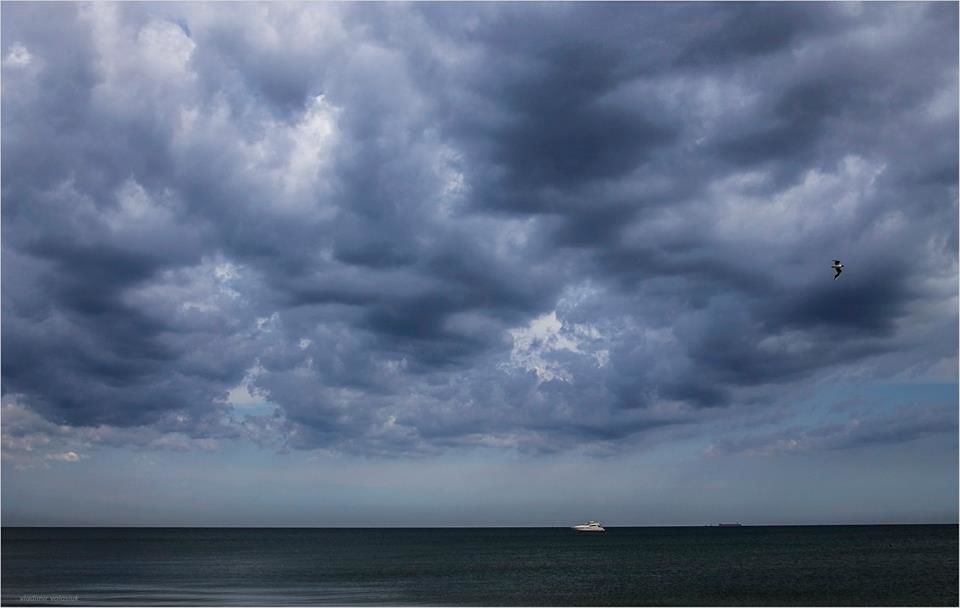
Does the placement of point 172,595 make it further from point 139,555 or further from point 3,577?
point 139,555

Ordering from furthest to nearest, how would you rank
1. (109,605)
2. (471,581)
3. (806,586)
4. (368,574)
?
(368,574), (471,581), (806,586), (109,605)

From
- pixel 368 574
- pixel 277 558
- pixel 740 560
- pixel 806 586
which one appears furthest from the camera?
pixel 277 558

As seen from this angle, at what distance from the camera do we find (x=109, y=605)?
83250mm

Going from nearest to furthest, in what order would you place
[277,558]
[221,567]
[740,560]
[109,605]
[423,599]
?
[109,605]
[423,599]
[221,567]
[740,560]
[277,558]

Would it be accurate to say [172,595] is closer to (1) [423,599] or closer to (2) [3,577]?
(1) [423,599]

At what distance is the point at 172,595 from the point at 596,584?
5493cm

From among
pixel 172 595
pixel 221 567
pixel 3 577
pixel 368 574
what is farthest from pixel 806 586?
pixel 3 577

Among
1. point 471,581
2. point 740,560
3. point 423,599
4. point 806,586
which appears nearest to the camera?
point 423,599

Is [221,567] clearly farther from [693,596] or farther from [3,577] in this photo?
[693,596]

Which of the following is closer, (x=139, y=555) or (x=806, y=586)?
(x=806, y=586)

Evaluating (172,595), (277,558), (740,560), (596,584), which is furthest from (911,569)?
(277,558)

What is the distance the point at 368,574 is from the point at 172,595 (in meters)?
43.1

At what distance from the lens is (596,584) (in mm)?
111438

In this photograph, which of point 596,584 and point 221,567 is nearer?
point 596,584
